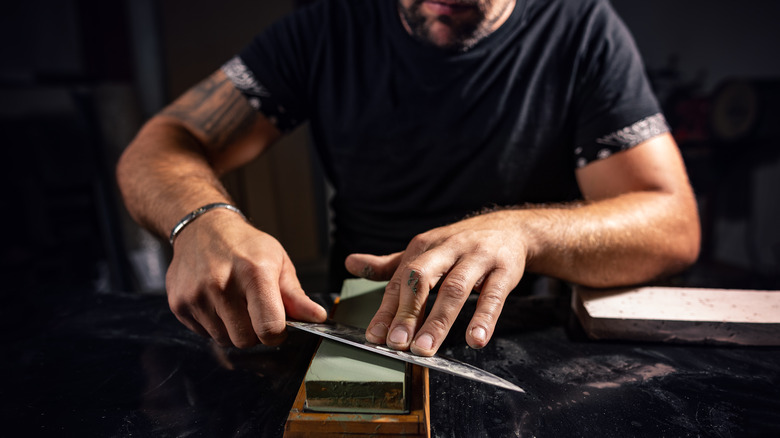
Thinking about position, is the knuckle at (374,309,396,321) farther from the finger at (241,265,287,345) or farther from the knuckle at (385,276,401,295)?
the finger at (241,265,287,345)

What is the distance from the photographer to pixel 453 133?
1208 millimetres

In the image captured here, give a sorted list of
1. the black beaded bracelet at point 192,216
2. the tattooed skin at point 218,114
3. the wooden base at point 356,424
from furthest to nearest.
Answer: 1. the tattooed skin at point 218,114
2. the black beaded bracelet at point 192,216
3. the wooden base at point 356,424

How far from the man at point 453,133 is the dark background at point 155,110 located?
102 centimetres

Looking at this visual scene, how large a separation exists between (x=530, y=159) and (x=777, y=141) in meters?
2.32

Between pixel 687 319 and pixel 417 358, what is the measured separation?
Result: 483mm

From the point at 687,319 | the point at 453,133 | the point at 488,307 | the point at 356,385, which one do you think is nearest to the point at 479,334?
the point at 488,307

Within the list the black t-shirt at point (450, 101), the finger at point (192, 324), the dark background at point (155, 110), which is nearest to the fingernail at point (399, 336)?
the finger at point (192, 324)

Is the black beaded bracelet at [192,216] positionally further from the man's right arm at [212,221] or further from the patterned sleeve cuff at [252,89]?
the patterned sleeve cuff at [252,89]

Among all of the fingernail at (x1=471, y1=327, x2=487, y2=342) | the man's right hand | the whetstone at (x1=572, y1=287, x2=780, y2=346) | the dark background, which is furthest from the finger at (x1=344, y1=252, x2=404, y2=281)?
the dark background

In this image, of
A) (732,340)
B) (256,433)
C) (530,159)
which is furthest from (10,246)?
(732,340)

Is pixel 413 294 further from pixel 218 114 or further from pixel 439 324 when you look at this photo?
pixel 218 114

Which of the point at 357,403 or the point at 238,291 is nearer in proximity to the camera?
the point at 357,403

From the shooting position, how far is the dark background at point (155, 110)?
216 cm

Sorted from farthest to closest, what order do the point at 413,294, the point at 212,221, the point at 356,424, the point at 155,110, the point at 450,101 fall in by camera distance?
the point at 155,110 → the point at 450,101 → the point at 212,221 → the point at 413,294 → the point at 356,424
